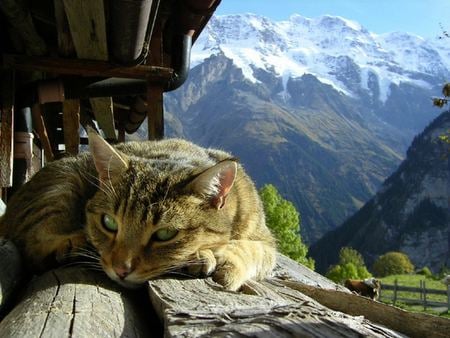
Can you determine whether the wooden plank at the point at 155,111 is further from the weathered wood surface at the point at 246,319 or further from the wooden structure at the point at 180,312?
the weathered wood surface at the point at 246,319

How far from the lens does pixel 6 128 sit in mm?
5875

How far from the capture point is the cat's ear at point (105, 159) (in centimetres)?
298

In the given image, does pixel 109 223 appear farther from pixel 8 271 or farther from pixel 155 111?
pixel 155 111

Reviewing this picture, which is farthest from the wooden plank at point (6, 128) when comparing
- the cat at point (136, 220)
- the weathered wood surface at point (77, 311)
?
the weathered wood surface at point (77, 311)

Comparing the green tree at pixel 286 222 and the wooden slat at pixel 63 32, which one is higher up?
the wooden slat at pixel 63 32

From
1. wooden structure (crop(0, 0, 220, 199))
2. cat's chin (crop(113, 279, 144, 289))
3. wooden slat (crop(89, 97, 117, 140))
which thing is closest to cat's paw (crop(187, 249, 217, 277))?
cat's chin (crop(113, 279, 144, 289))

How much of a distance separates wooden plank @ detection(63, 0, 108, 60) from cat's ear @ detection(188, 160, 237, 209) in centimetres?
212

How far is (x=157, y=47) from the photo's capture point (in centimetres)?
720

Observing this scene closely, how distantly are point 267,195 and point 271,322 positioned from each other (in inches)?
1137

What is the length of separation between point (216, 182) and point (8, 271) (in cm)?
115

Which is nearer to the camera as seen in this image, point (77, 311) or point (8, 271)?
point (77, 311)

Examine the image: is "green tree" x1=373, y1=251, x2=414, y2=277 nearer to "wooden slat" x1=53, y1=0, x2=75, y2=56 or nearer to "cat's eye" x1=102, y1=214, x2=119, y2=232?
"wooden slat" x1=53, y1=0, x2=75, y2=56

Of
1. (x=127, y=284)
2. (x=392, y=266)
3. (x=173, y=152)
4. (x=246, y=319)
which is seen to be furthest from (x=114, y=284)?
(x=392, y=266)

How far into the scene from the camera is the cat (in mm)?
2779
